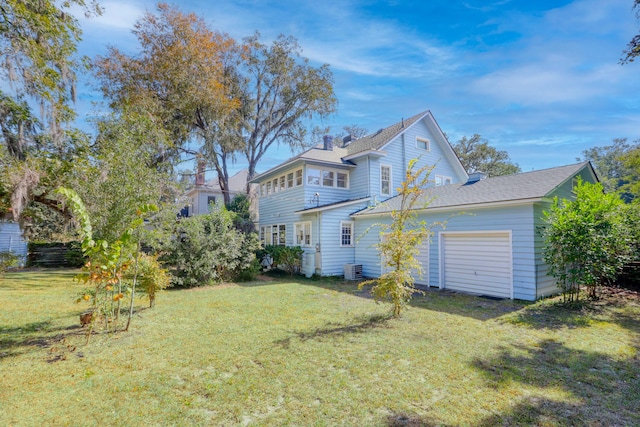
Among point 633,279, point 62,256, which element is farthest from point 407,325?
point 62,256

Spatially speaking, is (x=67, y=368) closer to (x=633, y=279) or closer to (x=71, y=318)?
(x=71, y=318)

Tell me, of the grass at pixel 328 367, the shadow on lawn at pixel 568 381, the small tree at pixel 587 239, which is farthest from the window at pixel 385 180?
the shadow on lawn at pixel 568 381

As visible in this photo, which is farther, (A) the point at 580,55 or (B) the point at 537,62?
(B) the point at 537,62

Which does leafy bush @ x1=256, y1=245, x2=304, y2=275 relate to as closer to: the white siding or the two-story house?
the two-story house

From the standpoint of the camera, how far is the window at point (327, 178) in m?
15.6

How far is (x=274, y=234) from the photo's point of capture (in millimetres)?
18188

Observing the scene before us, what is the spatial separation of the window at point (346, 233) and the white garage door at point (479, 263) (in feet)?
15.8

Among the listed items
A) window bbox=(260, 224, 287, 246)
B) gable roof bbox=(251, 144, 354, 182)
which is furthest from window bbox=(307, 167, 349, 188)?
window bbox=(260, 224, 287, 246)

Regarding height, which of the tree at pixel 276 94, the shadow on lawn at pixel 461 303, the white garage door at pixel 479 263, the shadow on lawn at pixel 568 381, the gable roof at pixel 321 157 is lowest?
the shadow on lawn at pixel 461 303

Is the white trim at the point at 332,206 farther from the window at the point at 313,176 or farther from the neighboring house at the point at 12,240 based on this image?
the neighboring house at the point at 12,240

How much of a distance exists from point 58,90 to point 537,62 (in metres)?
15.0

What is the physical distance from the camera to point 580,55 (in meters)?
8.84

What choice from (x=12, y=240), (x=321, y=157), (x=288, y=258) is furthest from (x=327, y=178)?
(x=12, y=240)

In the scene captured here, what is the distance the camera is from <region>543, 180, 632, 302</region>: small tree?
7380mm
